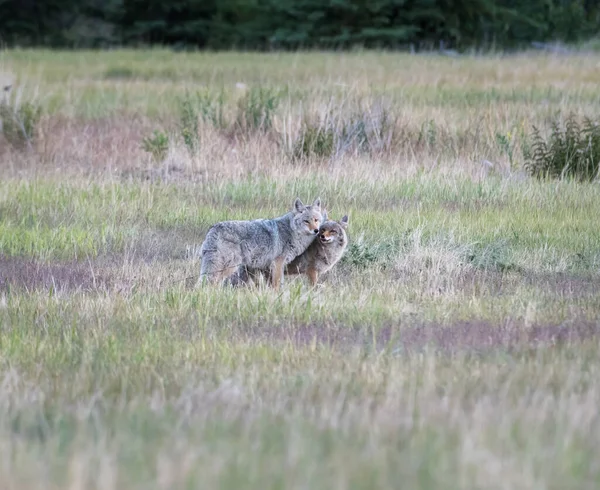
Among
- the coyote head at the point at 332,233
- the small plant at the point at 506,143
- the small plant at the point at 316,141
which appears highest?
the coyote head at the point at 332,233

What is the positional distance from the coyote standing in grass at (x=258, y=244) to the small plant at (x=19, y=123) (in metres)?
9.55

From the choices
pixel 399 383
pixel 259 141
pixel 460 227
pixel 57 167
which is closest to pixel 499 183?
pixel 460 227

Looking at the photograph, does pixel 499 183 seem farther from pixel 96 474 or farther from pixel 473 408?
pixel 96 474

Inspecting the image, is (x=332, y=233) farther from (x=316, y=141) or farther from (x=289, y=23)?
(x=289, y=23)

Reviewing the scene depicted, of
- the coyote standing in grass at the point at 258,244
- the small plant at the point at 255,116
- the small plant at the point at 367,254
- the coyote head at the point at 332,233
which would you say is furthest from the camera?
the small plant at the point at 255,116

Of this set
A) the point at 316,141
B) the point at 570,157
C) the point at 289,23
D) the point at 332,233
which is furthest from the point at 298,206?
the point at 289,23

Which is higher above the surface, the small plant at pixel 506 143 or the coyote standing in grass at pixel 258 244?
the coyote standing in grass at pixel 258 244

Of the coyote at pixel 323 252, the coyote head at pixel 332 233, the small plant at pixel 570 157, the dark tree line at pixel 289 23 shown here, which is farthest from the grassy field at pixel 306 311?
the dark tree line at pixel 289 23

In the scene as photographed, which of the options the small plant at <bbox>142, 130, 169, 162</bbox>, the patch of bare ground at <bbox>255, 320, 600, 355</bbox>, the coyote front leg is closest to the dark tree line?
the small plant at <bbox>142, 130, 169, 162</bbox>

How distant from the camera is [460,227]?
37.0 feet

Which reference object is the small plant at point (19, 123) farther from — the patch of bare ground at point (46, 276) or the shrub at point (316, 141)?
the patch of bare ground at point (46, 276)

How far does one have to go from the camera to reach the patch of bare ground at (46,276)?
341 inches

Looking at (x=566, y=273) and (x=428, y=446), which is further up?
(x=428, y=446)

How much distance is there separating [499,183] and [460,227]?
283 cm
